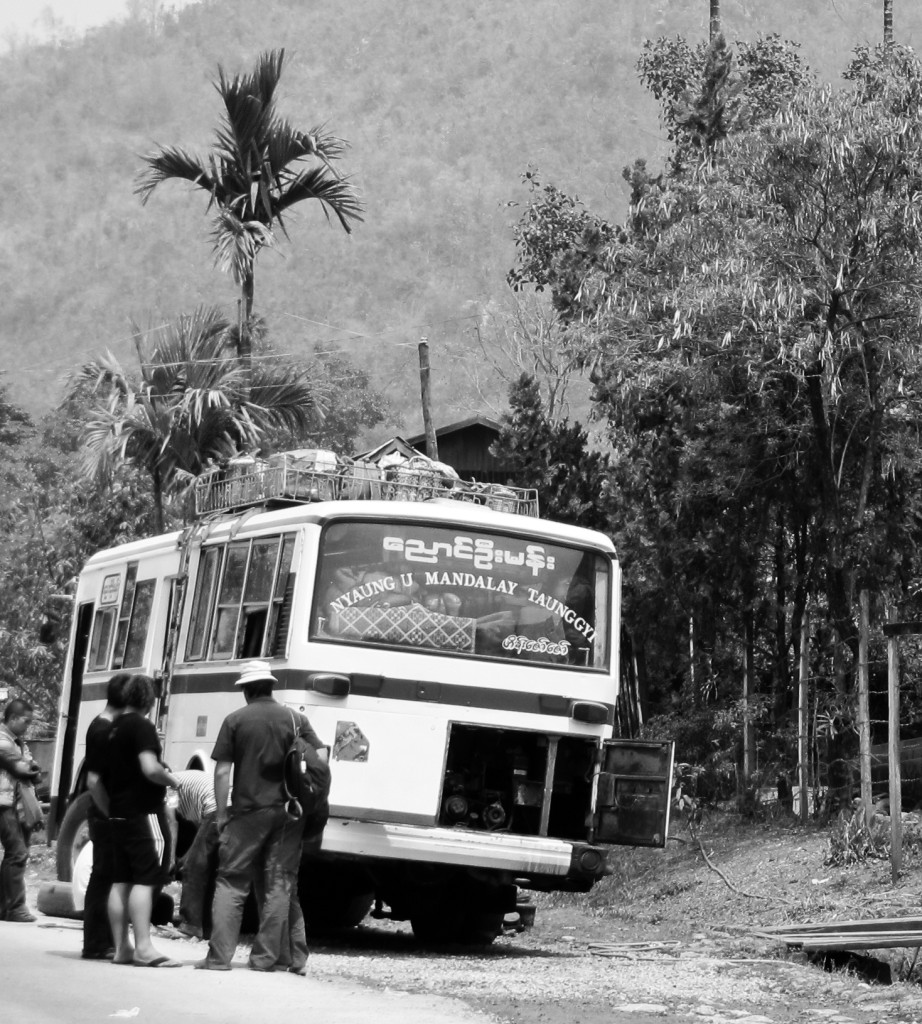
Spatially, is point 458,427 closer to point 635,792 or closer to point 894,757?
point 894,757

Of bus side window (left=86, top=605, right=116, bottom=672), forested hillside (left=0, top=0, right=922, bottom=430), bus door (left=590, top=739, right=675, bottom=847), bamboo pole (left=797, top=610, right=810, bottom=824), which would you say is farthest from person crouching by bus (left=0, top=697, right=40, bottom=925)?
forested hillside (left=0, top=0, right=922, bottom=430)

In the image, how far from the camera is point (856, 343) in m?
18.2

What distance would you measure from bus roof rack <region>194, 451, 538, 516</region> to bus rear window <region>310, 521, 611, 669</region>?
1.08m

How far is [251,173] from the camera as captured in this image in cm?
2484

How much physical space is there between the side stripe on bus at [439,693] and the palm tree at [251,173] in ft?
36.5

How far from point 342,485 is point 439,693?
7.39 feet

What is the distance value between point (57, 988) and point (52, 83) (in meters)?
189

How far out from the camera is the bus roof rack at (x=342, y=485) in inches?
583

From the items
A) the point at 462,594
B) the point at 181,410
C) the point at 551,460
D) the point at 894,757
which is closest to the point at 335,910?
the point at 462,594

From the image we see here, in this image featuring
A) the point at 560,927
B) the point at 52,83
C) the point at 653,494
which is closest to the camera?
the point at 560,927

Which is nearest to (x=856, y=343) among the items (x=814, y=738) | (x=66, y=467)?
(x=814, y=738)

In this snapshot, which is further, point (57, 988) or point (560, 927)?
point (560, 927)

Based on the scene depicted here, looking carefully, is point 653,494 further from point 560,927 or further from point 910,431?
point 560,927

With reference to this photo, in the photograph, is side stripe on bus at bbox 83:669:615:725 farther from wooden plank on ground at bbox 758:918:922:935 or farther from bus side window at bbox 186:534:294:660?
wooden plank on ground at bbox 758:918:922:935
